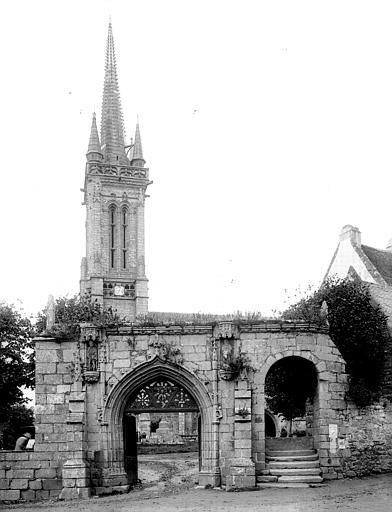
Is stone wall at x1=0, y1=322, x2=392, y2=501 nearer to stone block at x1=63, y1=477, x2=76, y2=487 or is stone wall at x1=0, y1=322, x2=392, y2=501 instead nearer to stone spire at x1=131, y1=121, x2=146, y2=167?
stone block at x1=63, y1=477, x2=76, y2=487

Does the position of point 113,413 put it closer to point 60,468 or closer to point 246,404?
point 60,468

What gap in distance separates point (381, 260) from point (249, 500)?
18938mm

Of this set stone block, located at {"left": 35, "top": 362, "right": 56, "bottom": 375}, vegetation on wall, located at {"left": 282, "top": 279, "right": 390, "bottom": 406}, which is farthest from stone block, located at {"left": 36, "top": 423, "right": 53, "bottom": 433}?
vegetation on wall, located at {"left": 282, "top": 279, "right": 390, "bottom": 406}

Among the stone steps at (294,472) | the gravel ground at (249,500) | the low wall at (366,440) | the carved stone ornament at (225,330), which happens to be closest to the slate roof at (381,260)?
the low wall at (366,440)

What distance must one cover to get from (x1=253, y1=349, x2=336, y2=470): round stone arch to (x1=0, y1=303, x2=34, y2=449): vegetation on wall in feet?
48.0

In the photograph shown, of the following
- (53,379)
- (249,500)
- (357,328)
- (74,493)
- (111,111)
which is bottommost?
(74,493)

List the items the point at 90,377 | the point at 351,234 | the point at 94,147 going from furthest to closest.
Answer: the point at 94,147 < the point at 351,234 < the point at 90,377

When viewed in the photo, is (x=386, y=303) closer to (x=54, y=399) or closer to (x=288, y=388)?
(x=288, y=388)

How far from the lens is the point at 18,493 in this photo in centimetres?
1942

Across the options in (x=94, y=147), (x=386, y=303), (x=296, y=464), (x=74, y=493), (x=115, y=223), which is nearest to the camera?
(x=74, y=493)

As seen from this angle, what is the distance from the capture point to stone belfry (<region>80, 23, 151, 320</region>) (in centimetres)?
6412

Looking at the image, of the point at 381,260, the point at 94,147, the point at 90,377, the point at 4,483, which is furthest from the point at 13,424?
the point at 94,147

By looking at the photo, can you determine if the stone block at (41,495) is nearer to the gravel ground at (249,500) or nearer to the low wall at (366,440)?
the gravel ground at (249,500)

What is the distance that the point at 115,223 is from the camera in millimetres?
66938
